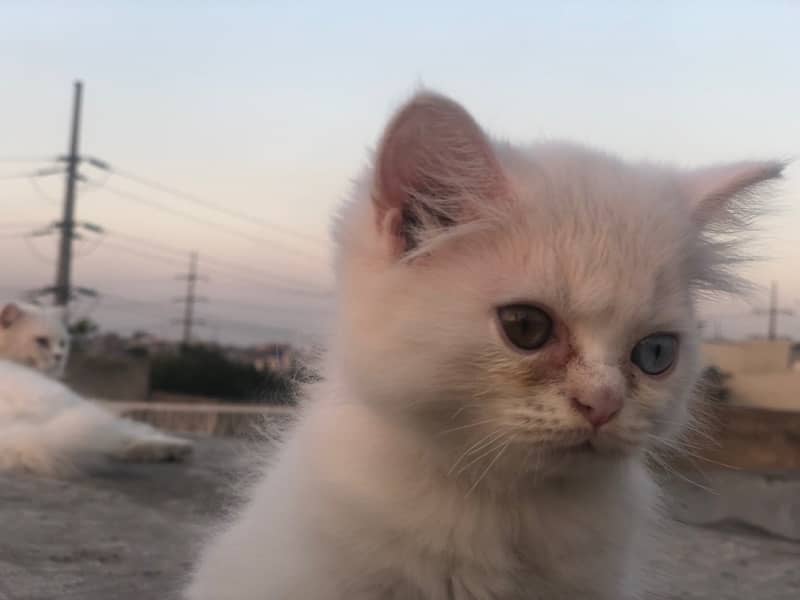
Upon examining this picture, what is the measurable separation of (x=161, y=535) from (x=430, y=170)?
174cm

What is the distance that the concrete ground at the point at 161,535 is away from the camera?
1.98 meters

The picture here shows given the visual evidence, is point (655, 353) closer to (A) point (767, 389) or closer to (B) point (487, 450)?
(B) point (487, 450)

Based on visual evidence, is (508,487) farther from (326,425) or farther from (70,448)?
(70,448)

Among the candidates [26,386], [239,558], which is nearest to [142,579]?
[239,558]

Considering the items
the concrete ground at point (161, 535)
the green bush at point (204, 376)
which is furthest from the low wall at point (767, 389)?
the green bush at point (204, 376)

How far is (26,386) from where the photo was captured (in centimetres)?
358

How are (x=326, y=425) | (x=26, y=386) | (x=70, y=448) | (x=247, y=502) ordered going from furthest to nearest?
(x=26, y=386) → (x=70, y=448) → (x=247, y=502) → (x=326, y=425)

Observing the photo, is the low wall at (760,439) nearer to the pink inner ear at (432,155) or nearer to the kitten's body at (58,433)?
the kitten's body at (58,433)

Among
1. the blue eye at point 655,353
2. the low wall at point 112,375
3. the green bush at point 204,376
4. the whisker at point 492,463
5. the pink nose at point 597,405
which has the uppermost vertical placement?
the blue eye at point 655,353

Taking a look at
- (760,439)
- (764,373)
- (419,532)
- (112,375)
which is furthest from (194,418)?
(764,373)

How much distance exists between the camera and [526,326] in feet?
3.98

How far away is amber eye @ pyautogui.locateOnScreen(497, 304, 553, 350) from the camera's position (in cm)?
120

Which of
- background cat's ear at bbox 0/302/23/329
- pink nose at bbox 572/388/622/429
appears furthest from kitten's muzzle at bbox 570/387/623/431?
background cat's ear at bbox 0/302/23/329

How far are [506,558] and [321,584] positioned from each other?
308 millimetres
